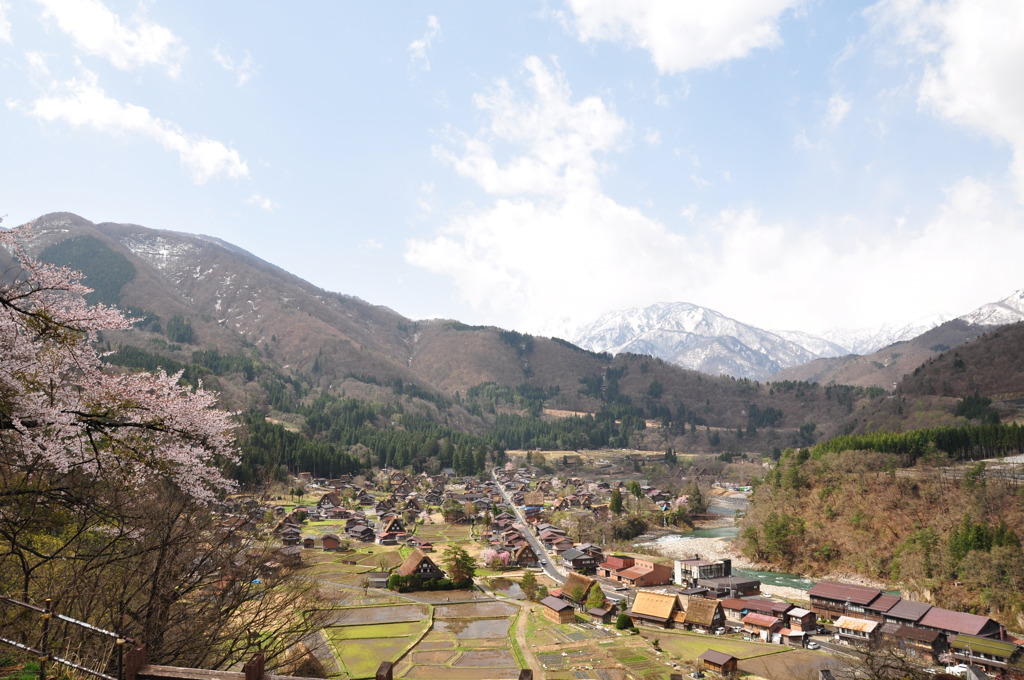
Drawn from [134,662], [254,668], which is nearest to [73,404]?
[134,662]

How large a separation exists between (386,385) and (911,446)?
464 ft

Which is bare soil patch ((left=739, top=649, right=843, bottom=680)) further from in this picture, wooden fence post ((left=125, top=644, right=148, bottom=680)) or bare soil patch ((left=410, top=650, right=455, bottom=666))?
wooden fence post ((left=125, top=644, right=148, bottom=680))

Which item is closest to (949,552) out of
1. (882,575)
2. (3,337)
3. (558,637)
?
(882,575)

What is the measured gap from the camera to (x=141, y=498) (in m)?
10.1

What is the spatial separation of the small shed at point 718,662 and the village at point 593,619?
0.20 ft

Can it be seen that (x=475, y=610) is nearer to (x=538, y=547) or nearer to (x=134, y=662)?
(x=538, y=547)

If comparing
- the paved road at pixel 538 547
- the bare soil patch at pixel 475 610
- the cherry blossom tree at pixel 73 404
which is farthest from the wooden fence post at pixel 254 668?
the paved road at pixel 538 547

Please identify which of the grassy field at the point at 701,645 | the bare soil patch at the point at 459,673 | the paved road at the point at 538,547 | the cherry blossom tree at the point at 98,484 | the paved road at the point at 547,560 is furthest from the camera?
the paved road at the point at 538,547

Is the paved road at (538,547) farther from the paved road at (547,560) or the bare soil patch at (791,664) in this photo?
the bare soil patch at (791,664)

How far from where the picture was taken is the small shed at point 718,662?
73.3ft

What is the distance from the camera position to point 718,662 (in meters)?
22.5

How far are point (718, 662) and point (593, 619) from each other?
8.51 meters

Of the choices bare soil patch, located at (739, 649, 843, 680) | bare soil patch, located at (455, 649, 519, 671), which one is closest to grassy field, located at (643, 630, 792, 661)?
bare soil patch, located at (739, 649, 843, 680)

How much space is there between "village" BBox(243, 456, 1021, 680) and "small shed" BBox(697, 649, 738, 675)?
0.06 m
